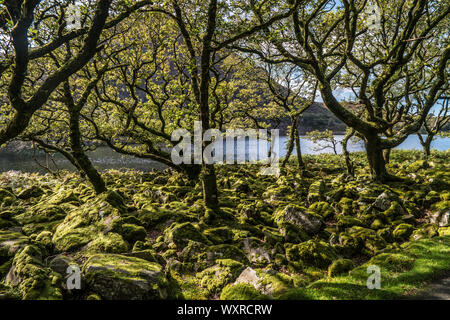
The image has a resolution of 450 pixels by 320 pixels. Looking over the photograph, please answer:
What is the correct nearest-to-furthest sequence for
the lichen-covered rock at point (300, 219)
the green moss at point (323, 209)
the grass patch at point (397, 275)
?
the grass patch at point (397, 275) < the lichen-covered rock at point (300, 219) < the green moss at point (323, 209)

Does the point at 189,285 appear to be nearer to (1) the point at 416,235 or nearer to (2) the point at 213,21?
(1) the point at 416,235

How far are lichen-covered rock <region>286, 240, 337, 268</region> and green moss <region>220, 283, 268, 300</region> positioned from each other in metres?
2.94

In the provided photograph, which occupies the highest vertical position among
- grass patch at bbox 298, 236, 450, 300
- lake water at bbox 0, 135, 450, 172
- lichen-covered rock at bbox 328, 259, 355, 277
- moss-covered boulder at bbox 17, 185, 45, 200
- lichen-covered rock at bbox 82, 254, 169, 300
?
lake water at bbox 0, 135, 450, 172

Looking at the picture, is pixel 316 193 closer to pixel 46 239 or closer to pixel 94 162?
pixel 46 239

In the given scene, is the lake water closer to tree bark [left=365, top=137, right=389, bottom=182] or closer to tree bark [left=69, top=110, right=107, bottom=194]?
tree bark [left=365, top=137, right=389, bottom=182]

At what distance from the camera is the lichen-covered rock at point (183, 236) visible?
8125 mm

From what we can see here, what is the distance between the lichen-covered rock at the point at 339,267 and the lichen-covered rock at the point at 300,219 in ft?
8.60

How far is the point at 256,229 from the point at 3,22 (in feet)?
37.7

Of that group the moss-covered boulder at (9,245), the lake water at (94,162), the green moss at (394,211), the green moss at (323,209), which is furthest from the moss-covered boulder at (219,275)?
the lake water at (94,162)

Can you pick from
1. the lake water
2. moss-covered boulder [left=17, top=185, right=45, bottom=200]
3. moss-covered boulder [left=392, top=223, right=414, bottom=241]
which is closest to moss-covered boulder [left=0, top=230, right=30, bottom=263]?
moss-covered boulder [left=17, top=185, right=45, bottom=200]

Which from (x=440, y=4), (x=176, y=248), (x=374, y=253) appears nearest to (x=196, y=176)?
(x=176, y=248)

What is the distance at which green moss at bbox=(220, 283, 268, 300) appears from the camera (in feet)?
16.5

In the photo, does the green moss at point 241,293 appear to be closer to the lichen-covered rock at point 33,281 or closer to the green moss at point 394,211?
the lichen-covered rock at point 33,281

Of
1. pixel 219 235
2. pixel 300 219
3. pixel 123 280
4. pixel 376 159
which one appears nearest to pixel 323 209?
pixel 300 219
